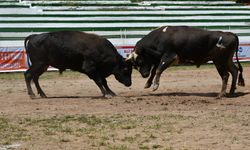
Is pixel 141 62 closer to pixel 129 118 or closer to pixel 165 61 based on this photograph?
pixel 165 61

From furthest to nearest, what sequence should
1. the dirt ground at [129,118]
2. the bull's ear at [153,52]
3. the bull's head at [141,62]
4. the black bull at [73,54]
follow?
the bull's head at [141,62]
the bull's ear at [153,52]
the black bull at [73,54]
the dirt ground at [129,118]

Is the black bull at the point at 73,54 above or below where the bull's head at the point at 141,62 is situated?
above

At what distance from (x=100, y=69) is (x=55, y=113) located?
3.69 m

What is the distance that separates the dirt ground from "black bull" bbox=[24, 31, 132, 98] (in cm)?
66

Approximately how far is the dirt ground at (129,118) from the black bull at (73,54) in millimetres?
655

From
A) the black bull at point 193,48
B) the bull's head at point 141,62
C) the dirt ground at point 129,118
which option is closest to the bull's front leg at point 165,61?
the black bull at point 193,48

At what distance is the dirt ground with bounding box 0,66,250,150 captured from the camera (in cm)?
849

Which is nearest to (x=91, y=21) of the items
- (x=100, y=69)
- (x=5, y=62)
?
(x=5, y=62)

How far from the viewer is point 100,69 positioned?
15.2 metres

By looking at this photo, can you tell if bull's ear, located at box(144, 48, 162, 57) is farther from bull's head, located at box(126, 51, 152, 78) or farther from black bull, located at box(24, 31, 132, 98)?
black bull, located at box(24, 31, 132, 98)

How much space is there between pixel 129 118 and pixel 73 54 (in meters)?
4.42

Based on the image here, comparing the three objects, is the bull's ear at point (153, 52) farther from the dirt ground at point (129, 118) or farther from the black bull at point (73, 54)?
the dirt ground at point (129, 118)

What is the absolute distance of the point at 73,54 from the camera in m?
14.9

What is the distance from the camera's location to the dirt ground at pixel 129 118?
8492mm
